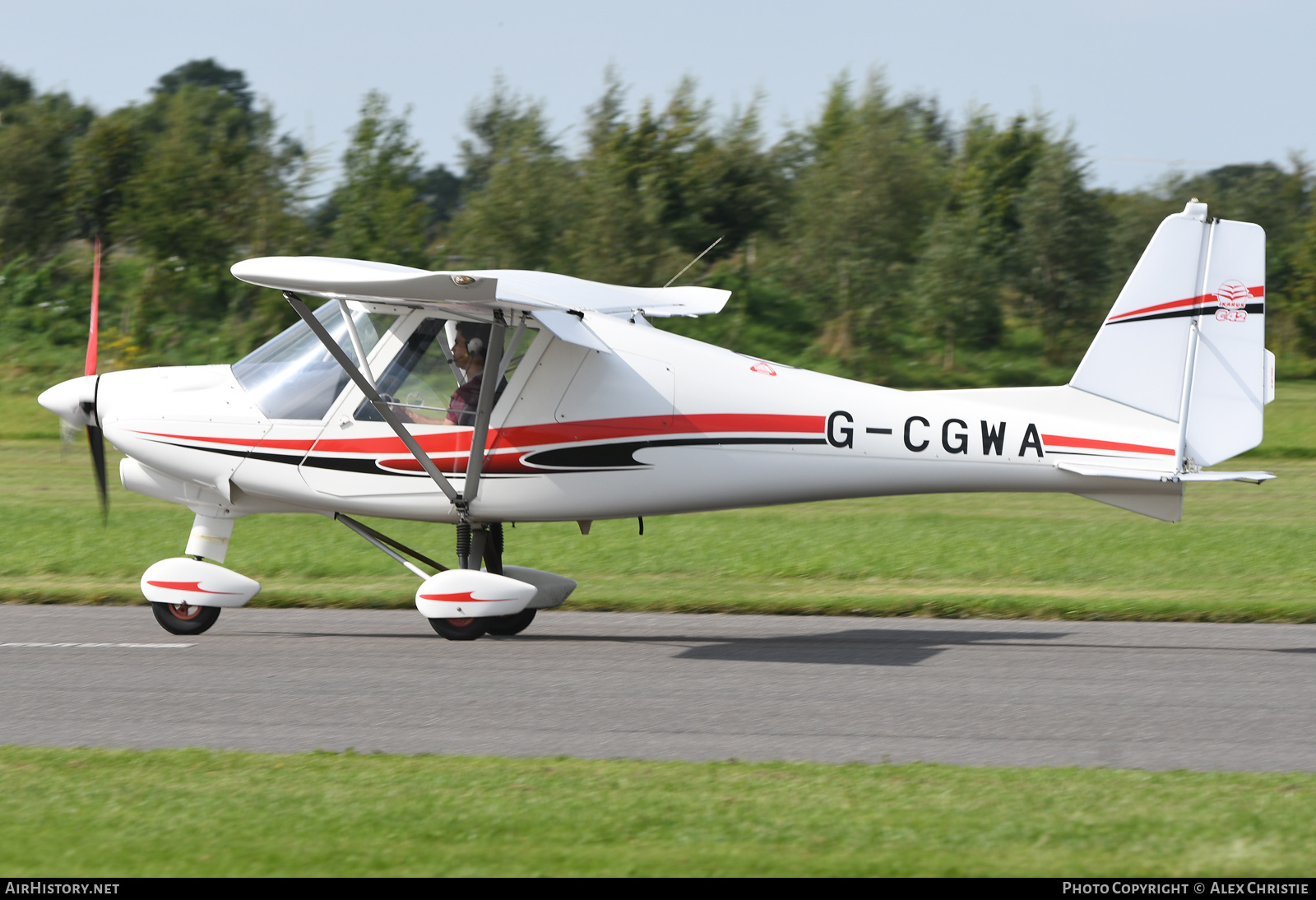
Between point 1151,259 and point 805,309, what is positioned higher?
point 805,309

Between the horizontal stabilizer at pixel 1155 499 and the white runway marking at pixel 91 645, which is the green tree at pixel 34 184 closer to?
the white runway marking at pixel 91 645

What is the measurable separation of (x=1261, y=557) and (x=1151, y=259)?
582 cm

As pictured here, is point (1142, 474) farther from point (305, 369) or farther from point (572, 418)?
point (305, 369)

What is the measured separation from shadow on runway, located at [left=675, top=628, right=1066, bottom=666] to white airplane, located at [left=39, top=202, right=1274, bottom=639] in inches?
41.0

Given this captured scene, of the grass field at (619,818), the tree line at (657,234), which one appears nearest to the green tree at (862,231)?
the tree line at (657,234)

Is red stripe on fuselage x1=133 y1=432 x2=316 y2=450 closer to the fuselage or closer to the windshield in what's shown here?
the fuselage

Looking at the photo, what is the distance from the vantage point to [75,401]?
10453mm

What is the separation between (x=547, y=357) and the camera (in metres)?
9.78

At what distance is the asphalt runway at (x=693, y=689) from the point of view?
270 inches

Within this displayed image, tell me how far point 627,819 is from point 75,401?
7.02 metres

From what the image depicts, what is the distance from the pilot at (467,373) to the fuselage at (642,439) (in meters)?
0.08

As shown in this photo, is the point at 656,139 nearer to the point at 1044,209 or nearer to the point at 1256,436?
the point at 1044,209
